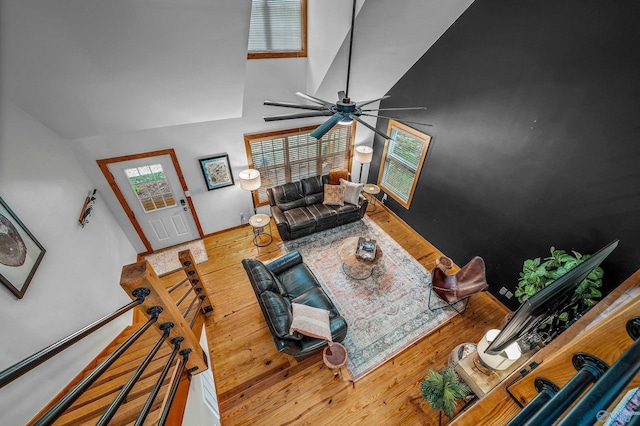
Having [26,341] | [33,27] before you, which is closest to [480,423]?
[26,341]

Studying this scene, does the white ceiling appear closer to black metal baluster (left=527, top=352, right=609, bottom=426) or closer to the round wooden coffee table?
the round wooden coffee table

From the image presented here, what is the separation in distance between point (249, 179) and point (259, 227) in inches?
38.9

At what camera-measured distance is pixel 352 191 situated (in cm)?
534

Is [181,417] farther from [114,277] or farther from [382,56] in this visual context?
[382,56]

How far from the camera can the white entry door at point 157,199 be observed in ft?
13.4

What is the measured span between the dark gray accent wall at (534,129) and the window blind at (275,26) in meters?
2.26

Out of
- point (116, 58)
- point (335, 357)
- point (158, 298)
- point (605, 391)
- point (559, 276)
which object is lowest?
point (335, 357)

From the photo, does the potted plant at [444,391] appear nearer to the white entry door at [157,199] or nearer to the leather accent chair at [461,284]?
the leather accent chair at [461,284]

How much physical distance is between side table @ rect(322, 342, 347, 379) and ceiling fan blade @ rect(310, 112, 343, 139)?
2.52m

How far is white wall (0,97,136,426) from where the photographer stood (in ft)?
6.06

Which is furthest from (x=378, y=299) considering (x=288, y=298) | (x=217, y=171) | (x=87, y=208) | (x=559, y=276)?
(x=87, y=208)

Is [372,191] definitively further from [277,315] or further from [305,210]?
[277,315]

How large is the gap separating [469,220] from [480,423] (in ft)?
11.6

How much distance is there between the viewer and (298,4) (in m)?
3.16
